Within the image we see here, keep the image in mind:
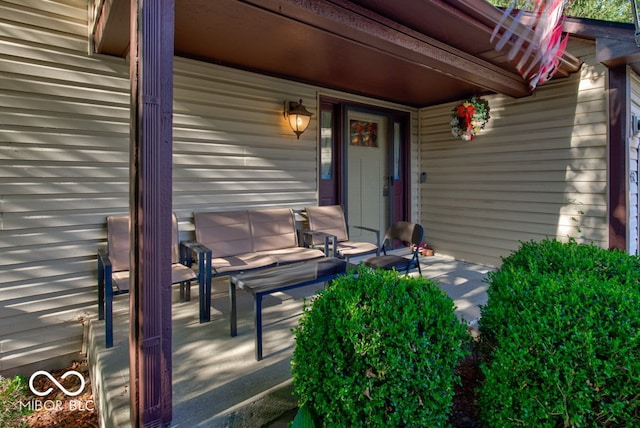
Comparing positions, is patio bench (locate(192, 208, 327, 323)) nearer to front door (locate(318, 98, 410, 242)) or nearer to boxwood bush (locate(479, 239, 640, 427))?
front door (locate(318, 98, 410, 242))

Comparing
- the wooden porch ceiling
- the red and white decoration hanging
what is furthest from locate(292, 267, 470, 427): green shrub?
the red and white decoration hanging

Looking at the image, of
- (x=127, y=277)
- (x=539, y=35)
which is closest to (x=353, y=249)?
(x=127, y=277)

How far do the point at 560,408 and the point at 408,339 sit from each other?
1.91 ft

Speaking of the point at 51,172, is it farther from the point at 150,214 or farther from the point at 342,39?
the point at 342,39

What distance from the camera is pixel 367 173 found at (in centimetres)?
521

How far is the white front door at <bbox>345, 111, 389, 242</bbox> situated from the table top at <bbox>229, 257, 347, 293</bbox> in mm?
2146

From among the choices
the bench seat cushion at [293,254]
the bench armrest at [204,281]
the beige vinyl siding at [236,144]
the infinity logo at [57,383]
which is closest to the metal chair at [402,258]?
the bench seat cushion at [293,254]

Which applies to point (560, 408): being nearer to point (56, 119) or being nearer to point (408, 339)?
point (408, 339)

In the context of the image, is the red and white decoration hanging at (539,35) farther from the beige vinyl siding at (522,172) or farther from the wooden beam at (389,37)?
the beige vinyl siding at (522,172)

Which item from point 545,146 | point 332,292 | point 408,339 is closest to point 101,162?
point 332,292

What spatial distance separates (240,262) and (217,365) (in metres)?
1.21

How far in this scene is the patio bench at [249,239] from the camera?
128 inches

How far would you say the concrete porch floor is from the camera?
1.70 metres

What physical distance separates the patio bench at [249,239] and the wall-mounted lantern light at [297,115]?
38.3 inches
